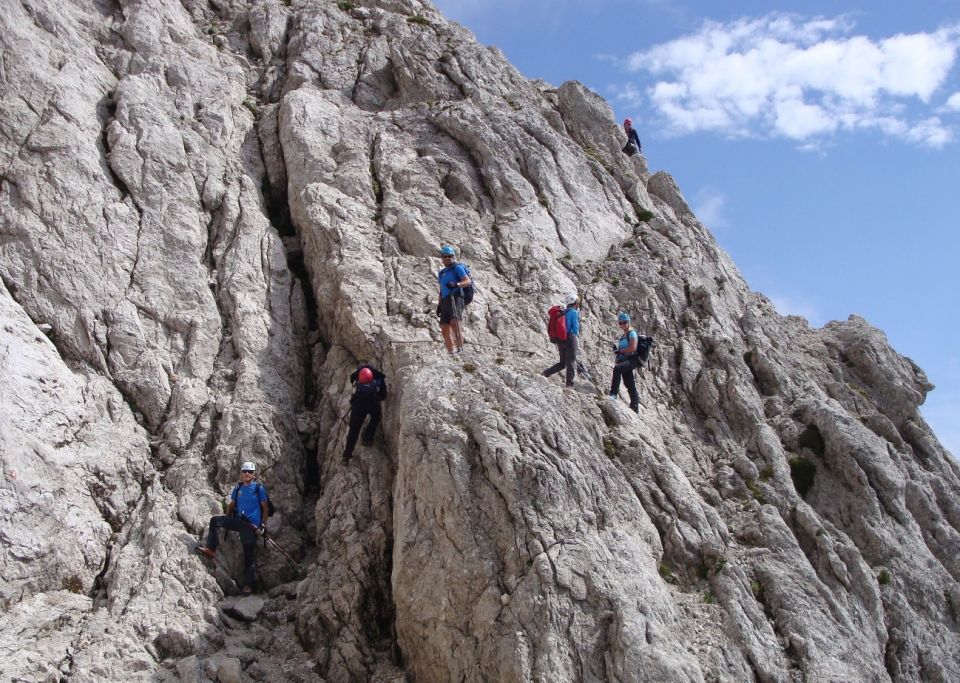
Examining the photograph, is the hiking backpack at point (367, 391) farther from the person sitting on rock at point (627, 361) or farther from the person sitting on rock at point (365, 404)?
the person sitting on rock at point (627, 361)

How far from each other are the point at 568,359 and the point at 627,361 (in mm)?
1974

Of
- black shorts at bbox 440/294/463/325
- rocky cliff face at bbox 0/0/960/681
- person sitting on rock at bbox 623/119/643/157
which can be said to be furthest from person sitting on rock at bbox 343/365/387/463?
person sitting on rock at bbox 623/119/643/157

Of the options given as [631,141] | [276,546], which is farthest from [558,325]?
[631,141]

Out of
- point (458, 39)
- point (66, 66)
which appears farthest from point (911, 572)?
point (66, 66)

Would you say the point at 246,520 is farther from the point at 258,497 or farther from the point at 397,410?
the point at 397,410

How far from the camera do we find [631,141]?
41.7m

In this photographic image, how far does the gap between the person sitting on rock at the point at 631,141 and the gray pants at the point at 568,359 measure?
20.1 m

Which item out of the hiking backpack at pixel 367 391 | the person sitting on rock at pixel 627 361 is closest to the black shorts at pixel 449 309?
the hiking backpack at pixel 367 391

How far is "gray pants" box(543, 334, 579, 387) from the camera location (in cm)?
2353

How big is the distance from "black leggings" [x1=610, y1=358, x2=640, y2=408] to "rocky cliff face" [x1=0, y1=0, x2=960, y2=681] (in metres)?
1.04

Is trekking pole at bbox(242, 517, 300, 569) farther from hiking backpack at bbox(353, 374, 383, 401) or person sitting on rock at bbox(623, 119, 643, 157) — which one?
person sitting on rock at bbox(623, 119, 643, 157)

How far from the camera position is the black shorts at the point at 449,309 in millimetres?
23438

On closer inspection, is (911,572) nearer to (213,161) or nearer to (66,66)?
(213,161)

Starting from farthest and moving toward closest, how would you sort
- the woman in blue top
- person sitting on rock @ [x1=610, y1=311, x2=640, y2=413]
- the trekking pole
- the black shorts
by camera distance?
person sitting on rock @ [x1=610, y1=311, x2=640, y2=413]
the woman in blue top
the black shorts
the trekking pole
